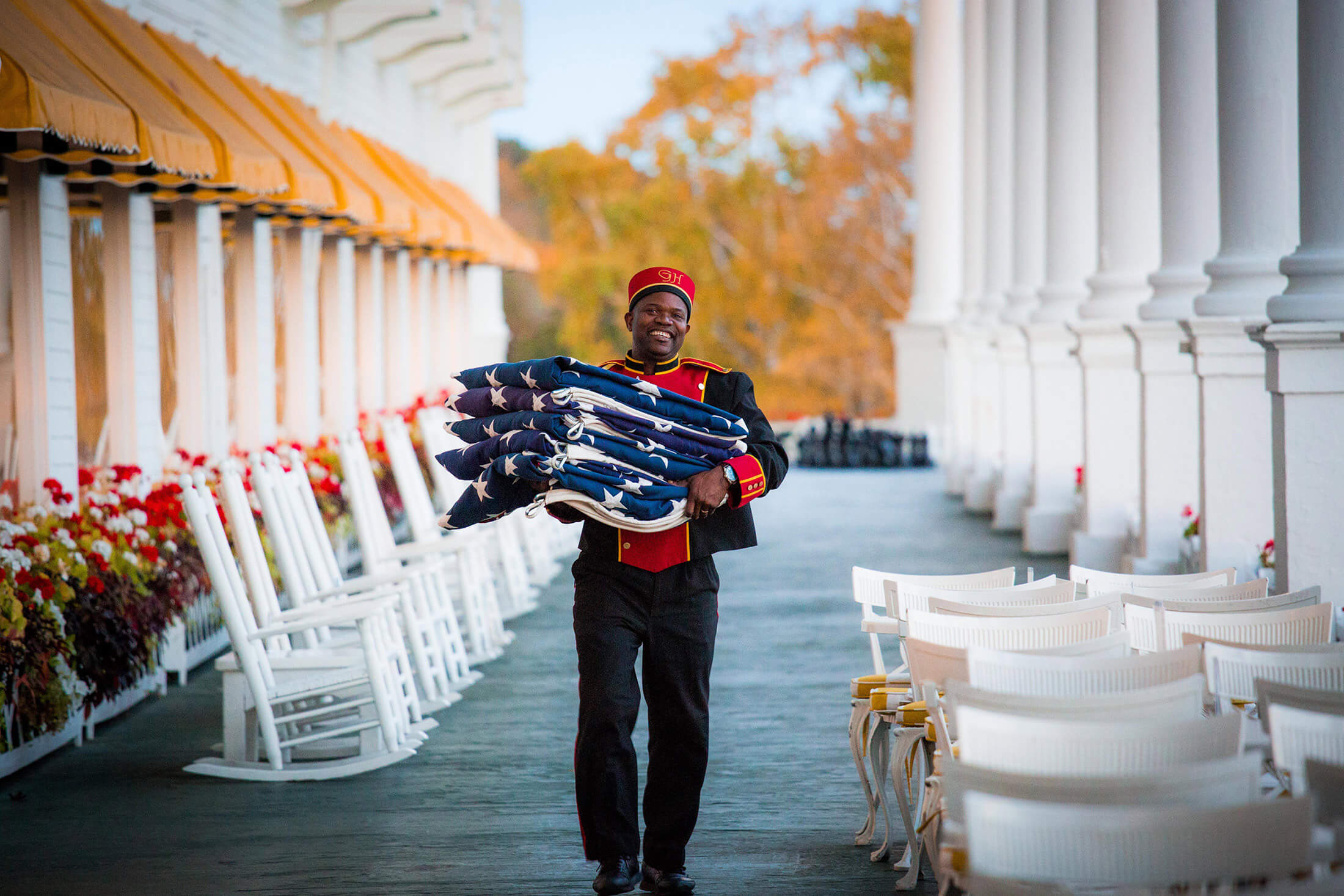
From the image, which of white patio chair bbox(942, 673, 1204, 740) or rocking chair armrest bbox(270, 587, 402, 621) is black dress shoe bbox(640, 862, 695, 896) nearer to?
white patio chair bbox(942, 673, 1204, 740)

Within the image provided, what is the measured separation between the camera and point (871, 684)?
5684 mm

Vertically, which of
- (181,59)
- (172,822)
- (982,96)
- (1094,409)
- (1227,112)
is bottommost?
(172,822)

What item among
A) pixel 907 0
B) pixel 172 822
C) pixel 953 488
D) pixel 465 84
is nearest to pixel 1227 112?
pixel 172 822

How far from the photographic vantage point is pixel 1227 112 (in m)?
8.55

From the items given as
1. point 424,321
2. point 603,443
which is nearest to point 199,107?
point 603,443

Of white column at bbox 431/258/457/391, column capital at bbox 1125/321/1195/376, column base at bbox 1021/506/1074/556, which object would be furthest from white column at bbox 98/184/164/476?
white column at bbox 431/258/457/391

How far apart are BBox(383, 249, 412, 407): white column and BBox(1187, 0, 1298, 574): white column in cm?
1196

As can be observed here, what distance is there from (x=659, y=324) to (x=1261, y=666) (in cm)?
206

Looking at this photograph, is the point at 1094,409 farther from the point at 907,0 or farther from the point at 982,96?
the point at 907,0

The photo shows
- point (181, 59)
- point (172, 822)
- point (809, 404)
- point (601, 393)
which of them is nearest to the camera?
point (601, 393)

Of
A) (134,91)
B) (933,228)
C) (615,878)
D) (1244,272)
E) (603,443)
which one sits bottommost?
(615,878)

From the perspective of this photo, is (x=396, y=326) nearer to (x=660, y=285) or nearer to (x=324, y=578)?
(x=324, y=578)

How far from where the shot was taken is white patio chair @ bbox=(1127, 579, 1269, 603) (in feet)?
18.9

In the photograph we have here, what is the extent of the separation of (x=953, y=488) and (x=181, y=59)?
12.4 m
